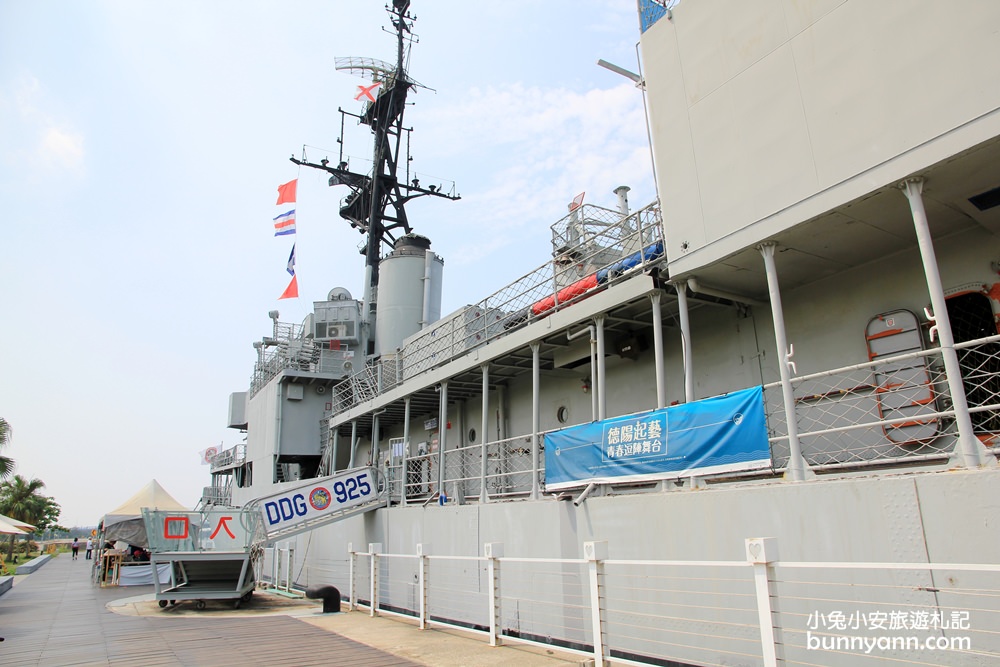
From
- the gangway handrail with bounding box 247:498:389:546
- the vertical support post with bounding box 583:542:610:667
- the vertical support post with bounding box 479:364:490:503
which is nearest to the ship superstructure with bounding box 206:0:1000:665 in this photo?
the vertical support post with bounding box 479:364:490:503

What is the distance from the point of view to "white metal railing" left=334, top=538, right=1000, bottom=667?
4.33 m

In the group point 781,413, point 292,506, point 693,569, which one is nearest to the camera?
point 693,569

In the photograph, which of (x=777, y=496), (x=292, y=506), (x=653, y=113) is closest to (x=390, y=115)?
(x=292, y=506)

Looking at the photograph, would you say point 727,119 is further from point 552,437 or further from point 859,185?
point 552,437

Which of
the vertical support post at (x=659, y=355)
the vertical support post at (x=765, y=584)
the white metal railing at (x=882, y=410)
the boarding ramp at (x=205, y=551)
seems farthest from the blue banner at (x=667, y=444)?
the boarding ramp at (x=205, y=551)

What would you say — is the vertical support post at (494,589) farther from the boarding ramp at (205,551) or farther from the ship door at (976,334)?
the boarding ramp at (205,551)

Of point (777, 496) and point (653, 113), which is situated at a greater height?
point (653, 113)

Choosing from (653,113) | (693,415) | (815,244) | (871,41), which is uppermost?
(653,113)

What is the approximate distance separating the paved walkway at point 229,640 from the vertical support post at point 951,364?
3.91 m

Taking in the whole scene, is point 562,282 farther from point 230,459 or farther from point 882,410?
point 230,459

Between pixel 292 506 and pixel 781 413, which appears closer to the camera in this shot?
pixel 781 413

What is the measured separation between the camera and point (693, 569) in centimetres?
666

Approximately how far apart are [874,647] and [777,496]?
1424mm

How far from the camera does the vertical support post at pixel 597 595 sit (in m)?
5.57
